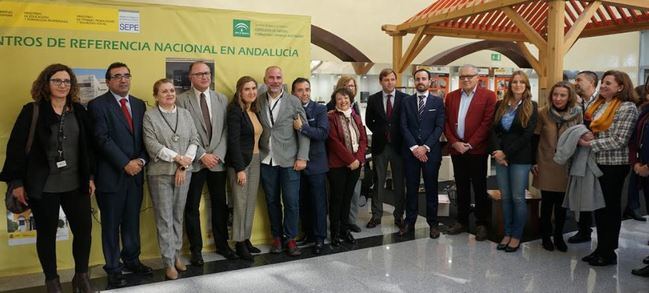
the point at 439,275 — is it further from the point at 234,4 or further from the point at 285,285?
the point at 234,4

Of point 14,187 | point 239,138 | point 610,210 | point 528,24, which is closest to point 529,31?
point 528,24

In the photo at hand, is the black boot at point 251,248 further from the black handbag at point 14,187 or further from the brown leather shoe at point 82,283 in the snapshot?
the black handbag at point 14,187

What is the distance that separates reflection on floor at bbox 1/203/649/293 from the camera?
145 inches

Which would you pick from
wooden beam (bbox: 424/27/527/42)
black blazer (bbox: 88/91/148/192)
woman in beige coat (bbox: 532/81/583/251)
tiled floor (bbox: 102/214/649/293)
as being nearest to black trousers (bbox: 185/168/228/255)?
tiled floor (bbox: 102/214/649/293)

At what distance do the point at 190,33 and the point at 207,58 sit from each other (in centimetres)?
26

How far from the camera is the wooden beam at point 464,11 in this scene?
17.0 ft

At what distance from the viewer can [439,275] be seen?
12.9 ft

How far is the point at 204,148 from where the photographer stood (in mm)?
4066

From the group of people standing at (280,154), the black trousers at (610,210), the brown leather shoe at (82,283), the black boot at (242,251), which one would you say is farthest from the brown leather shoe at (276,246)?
the black trousers at (610,210)

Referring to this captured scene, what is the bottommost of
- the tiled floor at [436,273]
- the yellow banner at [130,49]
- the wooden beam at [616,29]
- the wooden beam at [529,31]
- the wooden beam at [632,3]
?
the tiled floor at [436,273]

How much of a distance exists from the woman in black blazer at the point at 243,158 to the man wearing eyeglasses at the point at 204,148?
0.09 meters

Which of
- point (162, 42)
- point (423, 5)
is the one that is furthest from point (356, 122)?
point (423, 5)

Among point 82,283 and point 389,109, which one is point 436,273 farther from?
point 82,283

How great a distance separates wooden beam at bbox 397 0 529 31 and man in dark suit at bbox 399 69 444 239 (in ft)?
3.88
